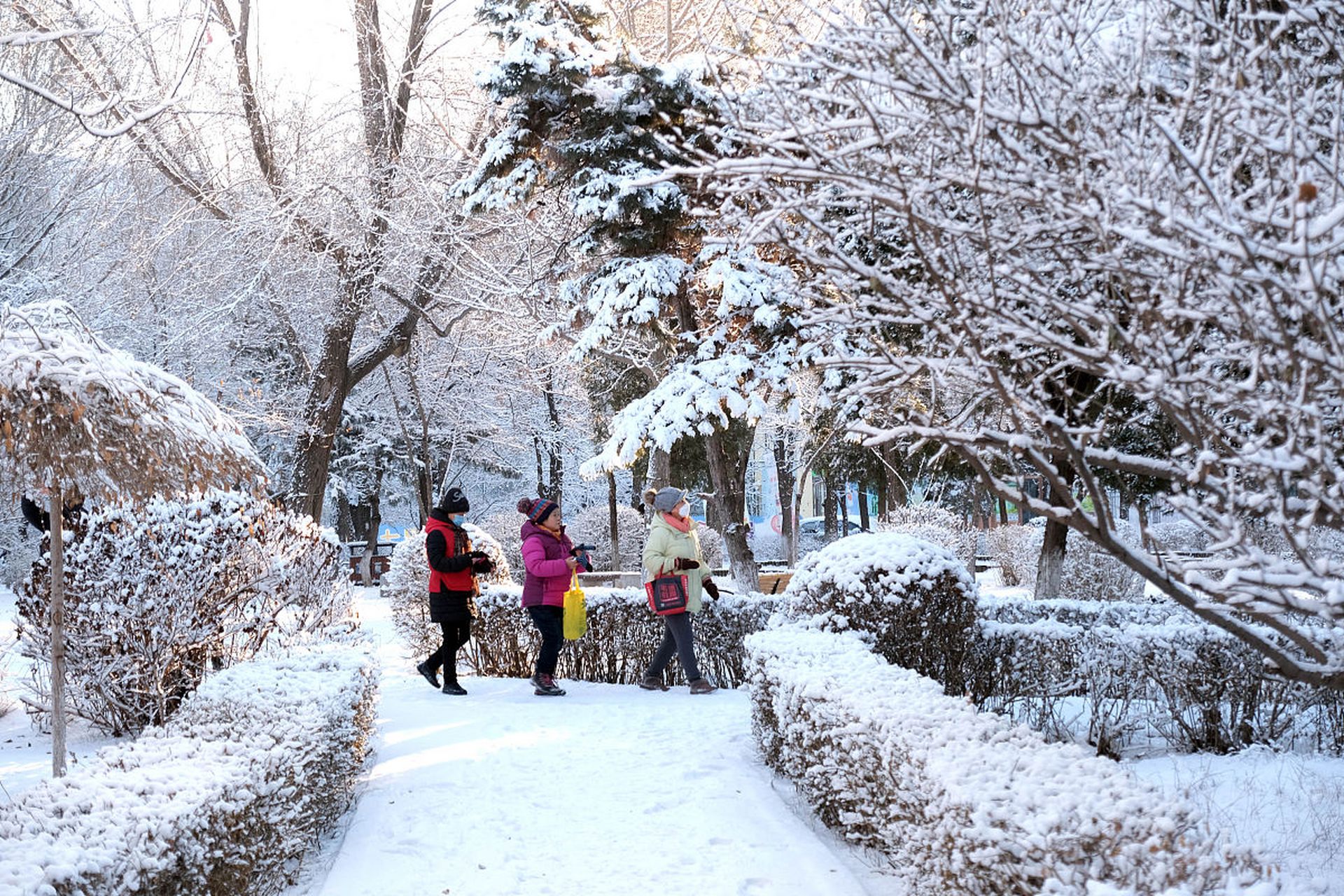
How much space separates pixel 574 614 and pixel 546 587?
36 cm

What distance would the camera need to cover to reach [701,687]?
29.4 feet

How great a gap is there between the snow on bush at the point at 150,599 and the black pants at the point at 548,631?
1981mm

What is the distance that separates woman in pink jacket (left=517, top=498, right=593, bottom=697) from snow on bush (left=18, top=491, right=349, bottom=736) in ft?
6.33

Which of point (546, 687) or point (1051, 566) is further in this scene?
point (1051, 566)

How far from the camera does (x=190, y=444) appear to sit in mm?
5617

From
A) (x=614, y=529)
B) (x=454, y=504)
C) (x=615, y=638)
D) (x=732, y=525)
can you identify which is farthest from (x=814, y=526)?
(x=454, y=504)

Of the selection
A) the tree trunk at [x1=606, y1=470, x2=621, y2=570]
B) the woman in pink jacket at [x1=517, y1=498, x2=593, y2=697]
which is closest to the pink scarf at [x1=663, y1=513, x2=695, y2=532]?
the woman in pink jacket at [x1=517, y1=498, x2=593, y2=697]

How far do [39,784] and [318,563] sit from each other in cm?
564

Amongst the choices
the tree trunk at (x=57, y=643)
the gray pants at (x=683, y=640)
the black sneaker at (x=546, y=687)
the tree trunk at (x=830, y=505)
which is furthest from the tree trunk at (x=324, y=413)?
the tree trunk at (x=830, y=505)

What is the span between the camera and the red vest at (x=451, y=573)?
8.89 m

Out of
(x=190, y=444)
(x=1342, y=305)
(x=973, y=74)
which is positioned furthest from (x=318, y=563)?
(x=1342, y=305)

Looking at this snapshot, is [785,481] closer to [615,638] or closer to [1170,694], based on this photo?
[615,638]

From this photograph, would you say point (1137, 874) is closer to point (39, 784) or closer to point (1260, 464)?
point (1260, 464)

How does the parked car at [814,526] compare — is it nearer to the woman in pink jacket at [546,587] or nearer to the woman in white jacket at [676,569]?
the woman in white jacket at [676,569]
